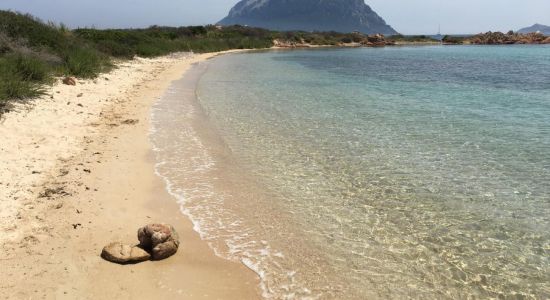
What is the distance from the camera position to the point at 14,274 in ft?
14.5

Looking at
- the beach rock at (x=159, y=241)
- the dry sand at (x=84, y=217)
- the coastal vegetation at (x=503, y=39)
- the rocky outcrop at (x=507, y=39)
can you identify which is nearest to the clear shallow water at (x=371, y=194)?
the dry sand at (x=84, y=217)

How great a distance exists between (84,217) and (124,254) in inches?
56.3

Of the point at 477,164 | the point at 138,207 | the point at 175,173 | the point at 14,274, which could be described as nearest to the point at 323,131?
the point at 477,164

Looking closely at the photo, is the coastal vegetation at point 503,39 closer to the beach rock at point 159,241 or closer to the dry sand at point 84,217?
the dry sand at point 84,217

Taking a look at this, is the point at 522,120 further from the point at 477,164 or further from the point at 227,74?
the point at 227,74

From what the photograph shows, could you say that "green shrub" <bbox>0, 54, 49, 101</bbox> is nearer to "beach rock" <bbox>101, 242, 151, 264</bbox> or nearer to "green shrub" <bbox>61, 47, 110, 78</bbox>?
"green shrub" <bbox>61, 47, 110, 78</bbox>

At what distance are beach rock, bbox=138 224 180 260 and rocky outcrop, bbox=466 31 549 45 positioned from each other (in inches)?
4370

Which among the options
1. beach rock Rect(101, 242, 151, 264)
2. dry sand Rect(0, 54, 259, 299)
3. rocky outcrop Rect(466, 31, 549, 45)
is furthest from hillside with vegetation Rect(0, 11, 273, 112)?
rocky outcrop Rect(466, 31, 549, 45)

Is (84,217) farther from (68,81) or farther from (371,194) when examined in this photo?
(68,81)

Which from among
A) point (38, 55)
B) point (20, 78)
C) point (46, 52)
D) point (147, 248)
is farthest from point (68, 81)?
point (147, 248)

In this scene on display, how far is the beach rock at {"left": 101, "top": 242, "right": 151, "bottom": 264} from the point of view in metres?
4.75

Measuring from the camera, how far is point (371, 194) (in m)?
6.90

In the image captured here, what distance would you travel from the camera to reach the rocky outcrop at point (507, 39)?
96562 mm

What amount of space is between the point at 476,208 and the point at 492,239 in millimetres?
972
